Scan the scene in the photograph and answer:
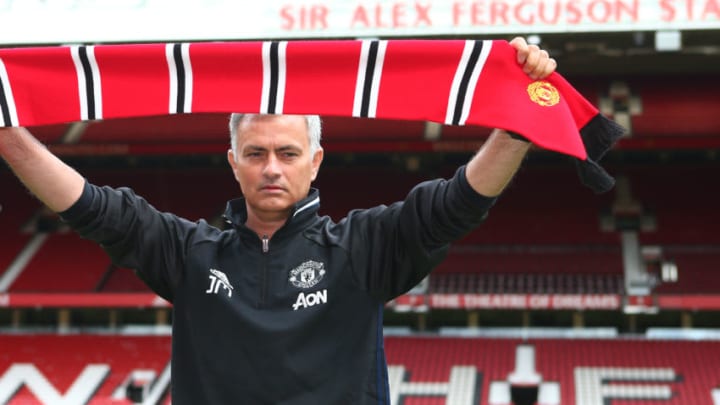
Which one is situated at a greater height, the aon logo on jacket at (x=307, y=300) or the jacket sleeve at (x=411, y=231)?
the jacket sleeve at (x=411, y=231)

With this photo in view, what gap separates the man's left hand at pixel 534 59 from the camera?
304 cm

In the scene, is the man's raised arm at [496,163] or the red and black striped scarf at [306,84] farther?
the red and black striped scarf at [306,84]

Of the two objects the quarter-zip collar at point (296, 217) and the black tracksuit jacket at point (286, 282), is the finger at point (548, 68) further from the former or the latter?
the quarter-zip collar at point (296, 217)

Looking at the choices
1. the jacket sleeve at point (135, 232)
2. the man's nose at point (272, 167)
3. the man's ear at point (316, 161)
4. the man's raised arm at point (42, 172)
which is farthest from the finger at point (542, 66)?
the man's raised arm at point (42, 172)

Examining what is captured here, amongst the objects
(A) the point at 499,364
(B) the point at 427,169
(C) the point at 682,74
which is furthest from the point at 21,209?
(C) the point at 682,74

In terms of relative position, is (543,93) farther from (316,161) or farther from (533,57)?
(316,161)

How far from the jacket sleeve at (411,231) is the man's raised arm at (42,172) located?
2.56ft

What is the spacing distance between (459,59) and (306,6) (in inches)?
622

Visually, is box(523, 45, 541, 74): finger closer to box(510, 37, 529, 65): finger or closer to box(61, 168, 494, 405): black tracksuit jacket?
box(510, 37, 529, 65): finger

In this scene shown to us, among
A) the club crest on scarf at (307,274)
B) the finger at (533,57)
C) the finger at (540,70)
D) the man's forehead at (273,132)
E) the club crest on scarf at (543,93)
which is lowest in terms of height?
the club crest on scarf at (307,274)

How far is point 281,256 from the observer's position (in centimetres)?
307

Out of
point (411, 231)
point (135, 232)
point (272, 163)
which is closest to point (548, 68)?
point (411, 231)

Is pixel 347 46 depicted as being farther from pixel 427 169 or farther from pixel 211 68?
pixel 427 169

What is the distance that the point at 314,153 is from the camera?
3141 millimetres
